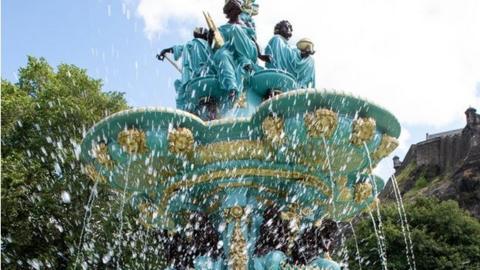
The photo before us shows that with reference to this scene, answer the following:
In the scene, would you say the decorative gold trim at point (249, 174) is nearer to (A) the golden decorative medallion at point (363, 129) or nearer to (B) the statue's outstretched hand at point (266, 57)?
(A) the golden decorative medallion at point (363, 129)

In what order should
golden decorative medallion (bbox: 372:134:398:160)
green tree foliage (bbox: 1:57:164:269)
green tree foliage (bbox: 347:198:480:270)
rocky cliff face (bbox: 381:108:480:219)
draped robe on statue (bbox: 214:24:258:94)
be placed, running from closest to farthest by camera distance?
golden decorative medallion (bbox: 372:134:398:160) < draped robe on statue (bbox: 214:24:258:94) < green tree foliage (bbox: 1:57:164:269) < green tree foliage (bbox: 347:198:480:270) < rocky cliff face (bbox: 381:108:480:219)

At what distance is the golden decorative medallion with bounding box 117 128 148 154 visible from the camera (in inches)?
286

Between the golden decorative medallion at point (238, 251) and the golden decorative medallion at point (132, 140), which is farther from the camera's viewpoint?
the golden decorative medallion at point (238, 251)

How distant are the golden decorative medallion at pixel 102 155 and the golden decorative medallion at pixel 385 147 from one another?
3.27 metres

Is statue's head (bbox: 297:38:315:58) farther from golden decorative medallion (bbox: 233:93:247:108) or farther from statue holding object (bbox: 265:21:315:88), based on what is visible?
golden decorative medallion (bbox: 233:93:247:108)

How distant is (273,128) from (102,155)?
214 cm

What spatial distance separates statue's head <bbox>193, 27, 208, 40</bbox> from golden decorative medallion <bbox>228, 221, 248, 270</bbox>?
2880 mm

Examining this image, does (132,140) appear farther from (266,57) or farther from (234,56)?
(266,57)

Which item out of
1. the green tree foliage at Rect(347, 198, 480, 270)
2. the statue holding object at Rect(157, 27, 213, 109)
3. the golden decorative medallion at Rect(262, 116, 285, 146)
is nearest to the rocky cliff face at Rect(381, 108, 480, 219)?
the green tree foliage at Rect(347, 198, 480, 270)

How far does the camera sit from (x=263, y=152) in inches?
299

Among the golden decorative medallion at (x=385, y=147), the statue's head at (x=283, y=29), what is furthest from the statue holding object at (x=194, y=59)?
the golden decorative medallion at (x=385, y=147)

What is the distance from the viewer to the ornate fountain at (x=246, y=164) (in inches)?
283

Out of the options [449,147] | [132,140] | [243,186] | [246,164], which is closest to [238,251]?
[243,186]

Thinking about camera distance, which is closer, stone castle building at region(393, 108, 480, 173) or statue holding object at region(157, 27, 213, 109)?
statue holding object at region(157, 27, 213, 109)
